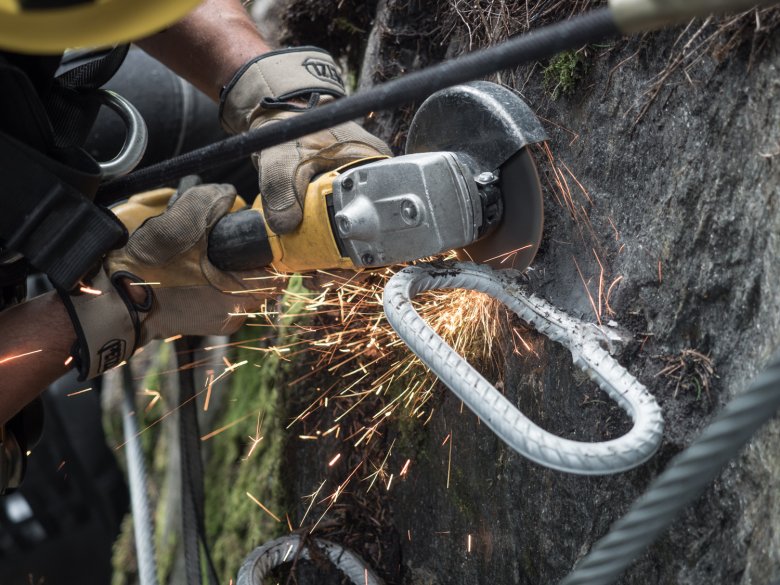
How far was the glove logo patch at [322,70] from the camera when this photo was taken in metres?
2.26

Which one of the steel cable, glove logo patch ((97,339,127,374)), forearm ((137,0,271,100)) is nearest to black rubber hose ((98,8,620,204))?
glove logo patch ((97,339,127,374))

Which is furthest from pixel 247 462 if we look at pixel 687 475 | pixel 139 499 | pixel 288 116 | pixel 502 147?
pixel 687 475

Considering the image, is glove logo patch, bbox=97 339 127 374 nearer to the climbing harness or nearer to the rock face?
the climbing harness

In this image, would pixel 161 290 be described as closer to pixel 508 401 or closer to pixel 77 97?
pixel 77 97

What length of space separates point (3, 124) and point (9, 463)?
1029mm

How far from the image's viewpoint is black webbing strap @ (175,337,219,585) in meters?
2.91

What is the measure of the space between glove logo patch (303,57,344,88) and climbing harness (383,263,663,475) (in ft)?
2.43

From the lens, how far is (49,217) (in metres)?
1.67

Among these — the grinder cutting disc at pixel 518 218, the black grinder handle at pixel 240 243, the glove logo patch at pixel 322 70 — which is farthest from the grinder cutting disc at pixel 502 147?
the black grinder handle at pixel 240 243

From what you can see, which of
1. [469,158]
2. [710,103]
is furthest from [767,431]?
[469,158]

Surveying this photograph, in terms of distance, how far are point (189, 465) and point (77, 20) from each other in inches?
81.8

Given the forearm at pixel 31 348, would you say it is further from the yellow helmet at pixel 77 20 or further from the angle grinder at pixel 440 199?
the yellow helmet at pixel 77 20

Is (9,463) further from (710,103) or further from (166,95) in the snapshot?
(710,103)

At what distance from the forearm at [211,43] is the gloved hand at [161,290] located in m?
0.38
